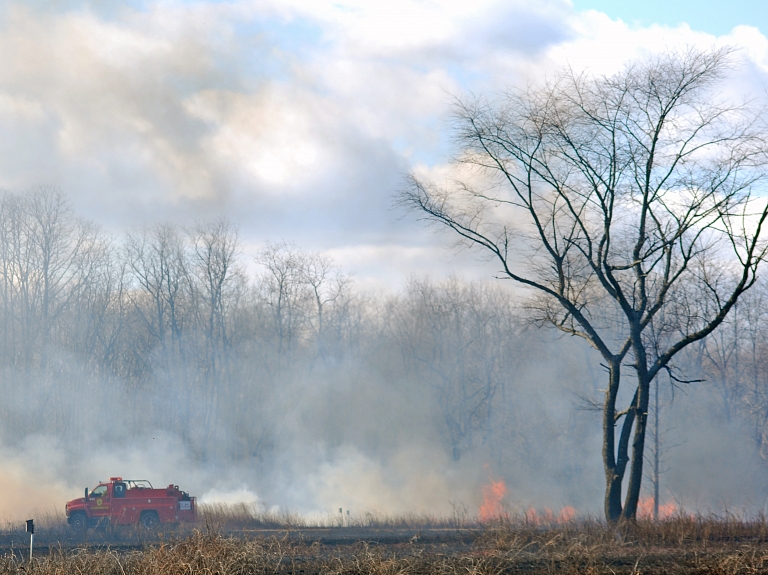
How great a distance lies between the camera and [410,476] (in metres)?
47.3

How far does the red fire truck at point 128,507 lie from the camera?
24938mm

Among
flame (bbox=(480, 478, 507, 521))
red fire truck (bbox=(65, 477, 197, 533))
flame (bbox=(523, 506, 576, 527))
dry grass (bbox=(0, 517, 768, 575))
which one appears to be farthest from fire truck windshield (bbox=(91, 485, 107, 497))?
flame (bbox=(480, 478, 507, 521))

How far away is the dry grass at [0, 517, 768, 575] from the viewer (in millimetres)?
11070

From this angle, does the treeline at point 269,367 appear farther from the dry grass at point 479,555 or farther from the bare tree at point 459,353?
the dry grass at point 479,555

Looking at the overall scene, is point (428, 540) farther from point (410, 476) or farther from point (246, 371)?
point (246, 371)

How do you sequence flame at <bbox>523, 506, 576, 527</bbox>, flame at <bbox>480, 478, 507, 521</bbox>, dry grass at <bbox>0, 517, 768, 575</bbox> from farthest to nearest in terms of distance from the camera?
flame at <bbox>480, 478, 507, 521</bbox>
flame at <bbox>523, 506, 576, 527</bbox>
dry grass at <bbox>0, 517, 768, 575</bbox>

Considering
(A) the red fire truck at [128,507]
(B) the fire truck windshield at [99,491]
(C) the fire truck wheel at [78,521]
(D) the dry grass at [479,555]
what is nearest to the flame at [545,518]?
(D) the dry grass at [479,555]

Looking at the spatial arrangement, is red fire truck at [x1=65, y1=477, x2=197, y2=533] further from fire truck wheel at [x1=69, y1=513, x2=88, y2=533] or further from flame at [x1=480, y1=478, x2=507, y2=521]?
flame at [x1=480, y1=478, x2=507, y2=521]

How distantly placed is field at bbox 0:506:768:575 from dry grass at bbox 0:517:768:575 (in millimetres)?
19

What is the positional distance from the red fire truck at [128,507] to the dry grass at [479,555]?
10.0 metres

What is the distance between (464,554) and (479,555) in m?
0.30

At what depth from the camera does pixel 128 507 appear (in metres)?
25.1

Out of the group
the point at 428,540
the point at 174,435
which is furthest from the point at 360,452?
the point at 428,540

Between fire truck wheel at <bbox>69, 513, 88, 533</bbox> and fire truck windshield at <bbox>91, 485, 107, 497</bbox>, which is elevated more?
fire truck windshield at <bbox>91, 485, 107, 497</bbox>
